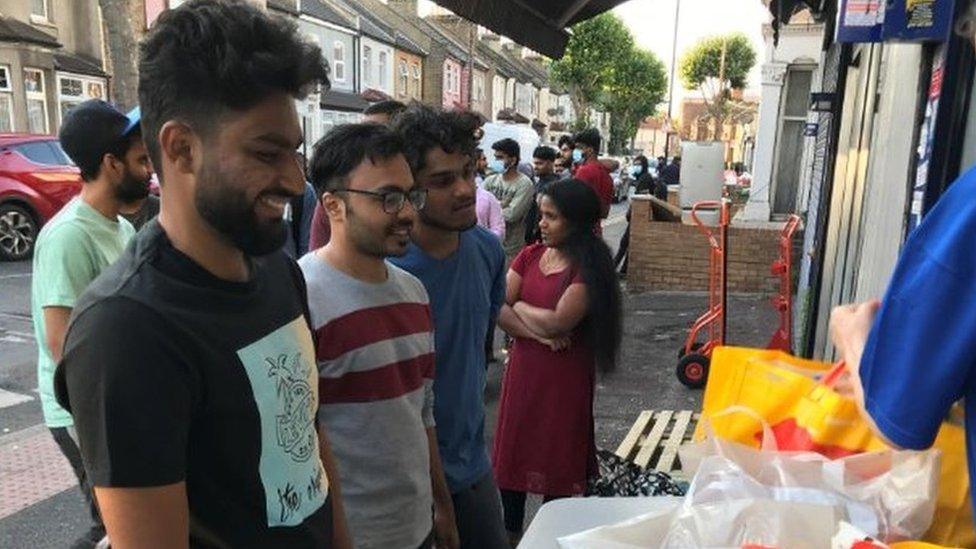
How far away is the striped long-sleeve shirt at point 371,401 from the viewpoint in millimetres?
1936

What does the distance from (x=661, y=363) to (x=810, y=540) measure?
18.2 feet

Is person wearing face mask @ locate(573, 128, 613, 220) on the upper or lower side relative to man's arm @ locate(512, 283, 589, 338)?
upper

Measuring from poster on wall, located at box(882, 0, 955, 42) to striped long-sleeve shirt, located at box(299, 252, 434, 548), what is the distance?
185 cm

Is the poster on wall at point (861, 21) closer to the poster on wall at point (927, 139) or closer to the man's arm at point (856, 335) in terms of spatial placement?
the poster on wall at point (927, 139)

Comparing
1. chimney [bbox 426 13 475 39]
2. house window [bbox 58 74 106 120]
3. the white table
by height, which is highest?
chimney [bbox 426 13 475 39]

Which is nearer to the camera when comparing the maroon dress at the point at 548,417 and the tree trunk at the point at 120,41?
A: the maroon dress at the point at 548,417

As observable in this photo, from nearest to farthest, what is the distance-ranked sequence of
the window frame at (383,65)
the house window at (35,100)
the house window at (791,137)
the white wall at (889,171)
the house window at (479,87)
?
1. the white wall at (889,171)
2. the house window at (791,137)
3. the house window at (35,100)
4. the window frame at (383,65)
5. the house window at (479,87)

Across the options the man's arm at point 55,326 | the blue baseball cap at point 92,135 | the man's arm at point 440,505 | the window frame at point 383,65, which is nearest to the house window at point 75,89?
the window frame at point 383,65

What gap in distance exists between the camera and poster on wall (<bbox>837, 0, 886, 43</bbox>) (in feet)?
9.47

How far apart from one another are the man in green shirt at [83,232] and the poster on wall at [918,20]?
252cm

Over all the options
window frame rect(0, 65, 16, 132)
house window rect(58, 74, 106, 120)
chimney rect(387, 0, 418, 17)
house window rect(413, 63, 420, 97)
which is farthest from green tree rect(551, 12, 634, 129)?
window frame rect(0, 65, 16, 132)

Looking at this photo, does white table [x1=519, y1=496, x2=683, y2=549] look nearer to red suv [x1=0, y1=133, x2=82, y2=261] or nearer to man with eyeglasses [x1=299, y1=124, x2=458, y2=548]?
man with eyeglasses [x1=299, y1=124, x2=458, y2=548]

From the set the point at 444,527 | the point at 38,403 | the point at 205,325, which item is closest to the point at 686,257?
the point at 38,403

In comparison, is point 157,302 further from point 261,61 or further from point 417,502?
point 417,502
